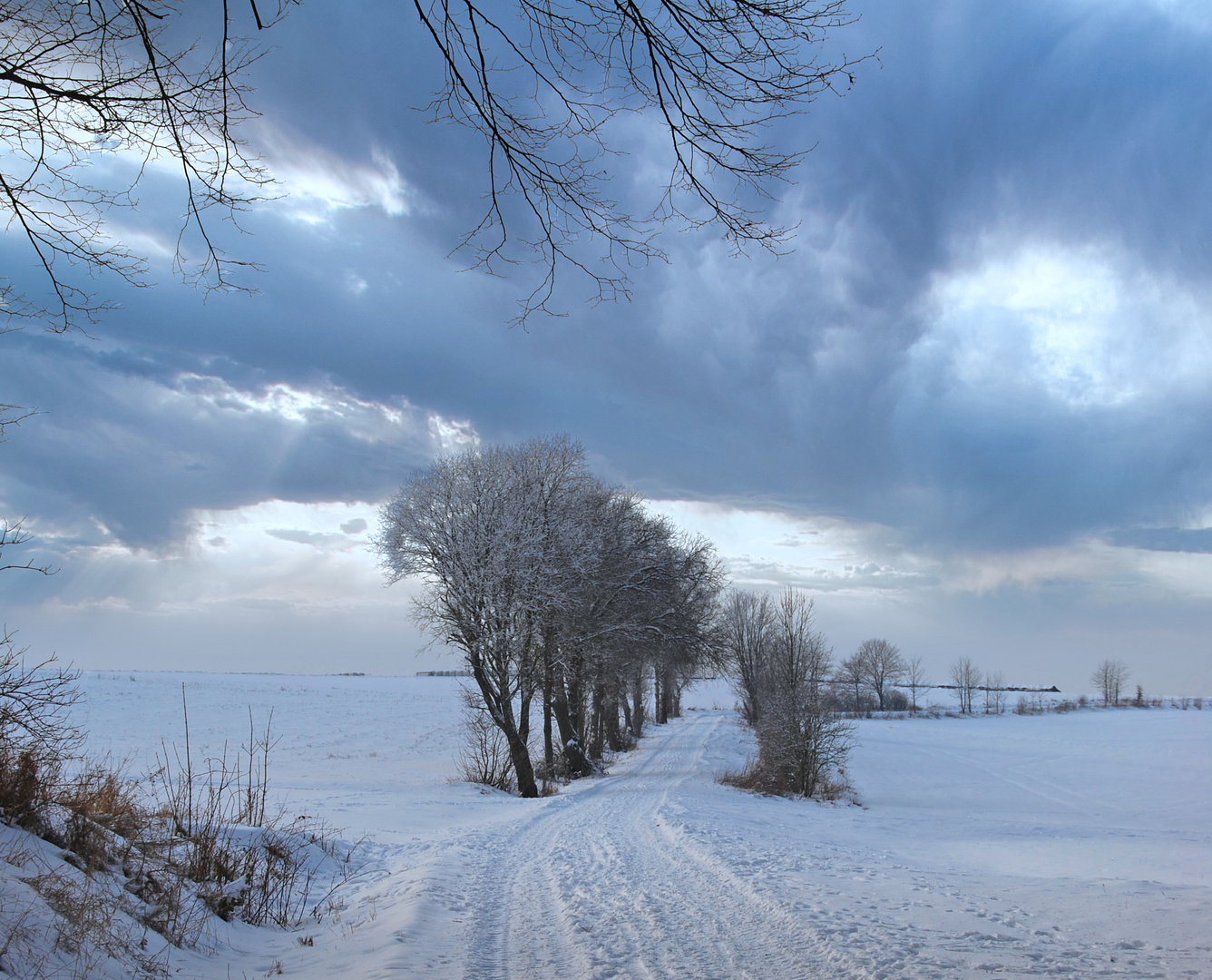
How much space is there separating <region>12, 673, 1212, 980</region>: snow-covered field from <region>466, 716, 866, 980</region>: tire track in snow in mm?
27

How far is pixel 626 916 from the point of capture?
5883 millimetres

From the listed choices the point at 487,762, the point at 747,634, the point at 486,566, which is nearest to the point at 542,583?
the point at 486,566

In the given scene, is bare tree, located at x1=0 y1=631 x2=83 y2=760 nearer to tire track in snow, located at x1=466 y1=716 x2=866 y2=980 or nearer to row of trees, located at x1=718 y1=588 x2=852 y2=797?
tire track in snow, located at x1=466 y1=716 x2=866 y2=980

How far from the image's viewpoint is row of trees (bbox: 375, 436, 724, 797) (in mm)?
19047

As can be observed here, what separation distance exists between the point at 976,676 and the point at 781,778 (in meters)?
102

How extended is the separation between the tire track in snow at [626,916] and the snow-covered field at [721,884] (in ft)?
0.09

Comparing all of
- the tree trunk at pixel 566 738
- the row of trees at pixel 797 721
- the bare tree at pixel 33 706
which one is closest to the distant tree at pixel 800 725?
the row of trees at pixel 797 721

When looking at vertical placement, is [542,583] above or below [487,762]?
above

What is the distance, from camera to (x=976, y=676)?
10731 cm

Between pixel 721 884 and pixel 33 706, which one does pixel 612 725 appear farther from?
pixel 33 706

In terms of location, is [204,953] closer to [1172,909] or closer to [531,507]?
[1172,909]

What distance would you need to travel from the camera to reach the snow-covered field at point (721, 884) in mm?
4695

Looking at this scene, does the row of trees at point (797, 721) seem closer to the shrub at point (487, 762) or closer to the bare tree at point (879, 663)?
the shrub at point (487, 762)

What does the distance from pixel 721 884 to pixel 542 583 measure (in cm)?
1272
